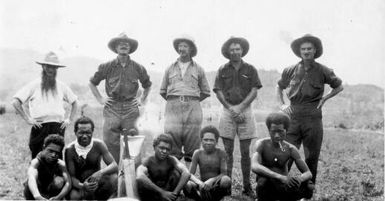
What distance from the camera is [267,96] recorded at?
28.8 metres

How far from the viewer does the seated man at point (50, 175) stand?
4371 millimetres

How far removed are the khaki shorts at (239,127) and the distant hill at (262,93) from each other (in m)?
15.3

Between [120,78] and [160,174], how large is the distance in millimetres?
1504

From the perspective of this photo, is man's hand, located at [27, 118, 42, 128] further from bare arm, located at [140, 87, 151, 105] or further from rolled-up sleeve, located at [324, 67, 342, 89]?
rolled-up sleeve, located at [324, 67, 342, 89]

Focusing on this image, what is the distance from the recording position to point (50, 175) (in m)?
A: 4.48

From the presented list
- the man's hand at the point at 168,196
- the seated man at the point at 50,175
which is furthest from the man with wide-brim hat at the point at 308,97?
the seated man at the point at 50,175

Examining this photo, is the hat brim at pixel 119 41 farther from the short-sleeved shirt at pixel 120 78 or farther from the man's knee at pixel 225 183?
the man's knee at pixel 225 183

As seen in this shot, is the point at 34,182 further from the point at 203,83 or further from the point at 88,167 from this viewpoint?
the point at 203,83

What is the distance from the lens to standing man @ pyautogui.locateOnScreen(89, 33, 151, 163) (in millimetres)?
5500

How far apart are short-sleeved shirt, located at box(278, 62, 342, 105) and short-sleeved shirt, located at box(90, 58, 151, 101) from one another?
202 cm

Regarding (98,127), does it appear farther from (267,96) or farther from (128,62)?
(267,96)

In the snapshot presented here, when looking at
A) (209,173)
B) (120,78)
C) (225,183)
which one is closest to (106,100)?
(120,78)

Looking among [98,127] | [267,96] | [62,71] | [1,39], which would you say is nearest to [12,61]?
[62,71]

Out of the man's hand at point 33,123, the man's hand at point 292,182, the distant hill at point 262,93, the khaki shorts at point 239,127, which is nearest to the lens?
the man's hand at point 292,182
